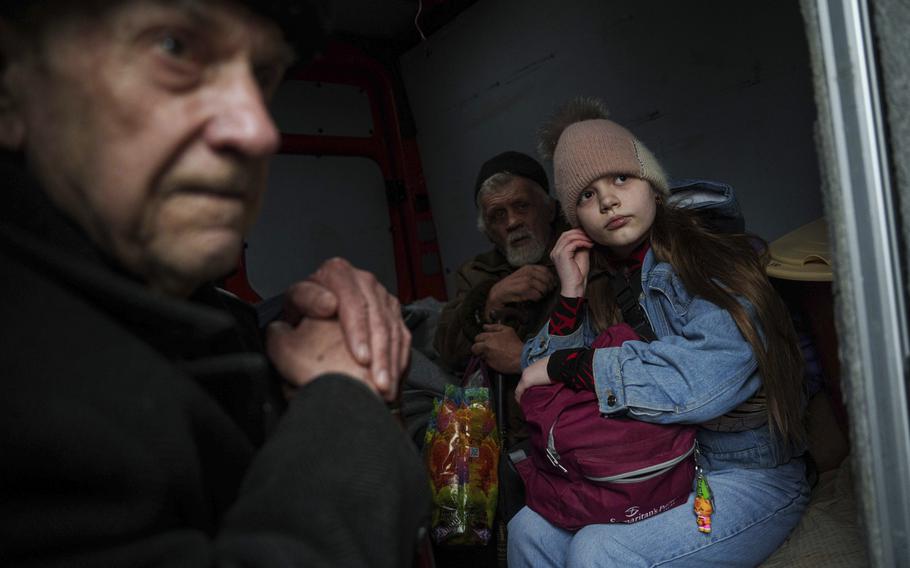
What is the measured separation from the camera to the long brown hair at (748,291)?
61.1 inches

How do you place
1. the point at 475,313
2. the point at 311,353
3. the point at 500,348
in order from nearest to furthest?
the point at 311,353 → the point at 500,348 → the point at 475,313

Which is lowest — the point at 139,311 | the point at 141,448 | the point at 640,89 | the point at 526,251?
the point at 141,448

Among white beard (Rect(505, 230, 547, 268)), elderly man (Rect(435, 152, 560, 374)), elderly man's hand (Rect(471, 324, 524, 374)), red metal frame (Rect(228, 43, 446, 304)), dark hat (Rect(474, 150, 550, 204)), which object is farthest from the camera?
red metal frame (Rect(228, 43, 446, 304))

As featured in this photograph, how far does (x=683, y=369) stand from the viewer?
152 cm

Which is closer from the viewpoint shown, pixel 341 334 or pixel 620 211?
pixel 341 334

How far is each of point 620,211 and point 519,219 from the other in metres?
1.01

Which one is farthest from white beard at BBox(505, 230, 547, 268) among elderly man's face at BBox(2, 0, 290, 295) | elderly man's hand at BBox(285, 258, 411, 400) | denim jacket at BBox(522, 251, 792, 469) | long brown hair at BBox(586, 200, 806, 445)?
elderly man's face at BBox(2, 0, 290, 295)

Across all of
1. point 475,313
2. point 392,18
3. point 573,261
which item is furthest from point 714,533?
point 392,18

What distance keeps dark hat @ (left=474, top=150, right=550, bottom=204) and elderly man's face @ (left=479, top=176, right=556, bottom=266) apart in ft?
0.14

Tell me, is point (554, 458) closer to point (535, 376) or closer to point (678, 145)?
point (535, 376)

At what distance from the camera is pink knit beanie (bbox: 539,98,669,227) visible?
5.98 ft

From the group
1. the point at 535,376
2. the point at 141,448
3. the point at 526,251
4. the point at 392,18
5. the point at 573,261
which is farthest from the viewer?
the point at 392,18

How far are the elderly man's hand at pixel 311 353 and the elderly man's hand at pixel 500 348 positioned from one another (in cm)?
135

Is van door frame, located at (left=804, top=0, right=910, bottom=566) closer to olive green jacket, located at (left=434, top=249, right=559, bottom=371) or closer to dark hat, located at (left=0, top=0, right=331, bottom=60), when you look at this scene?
dark hat, located at (left=0, top=0, right=331, bottom=60)
